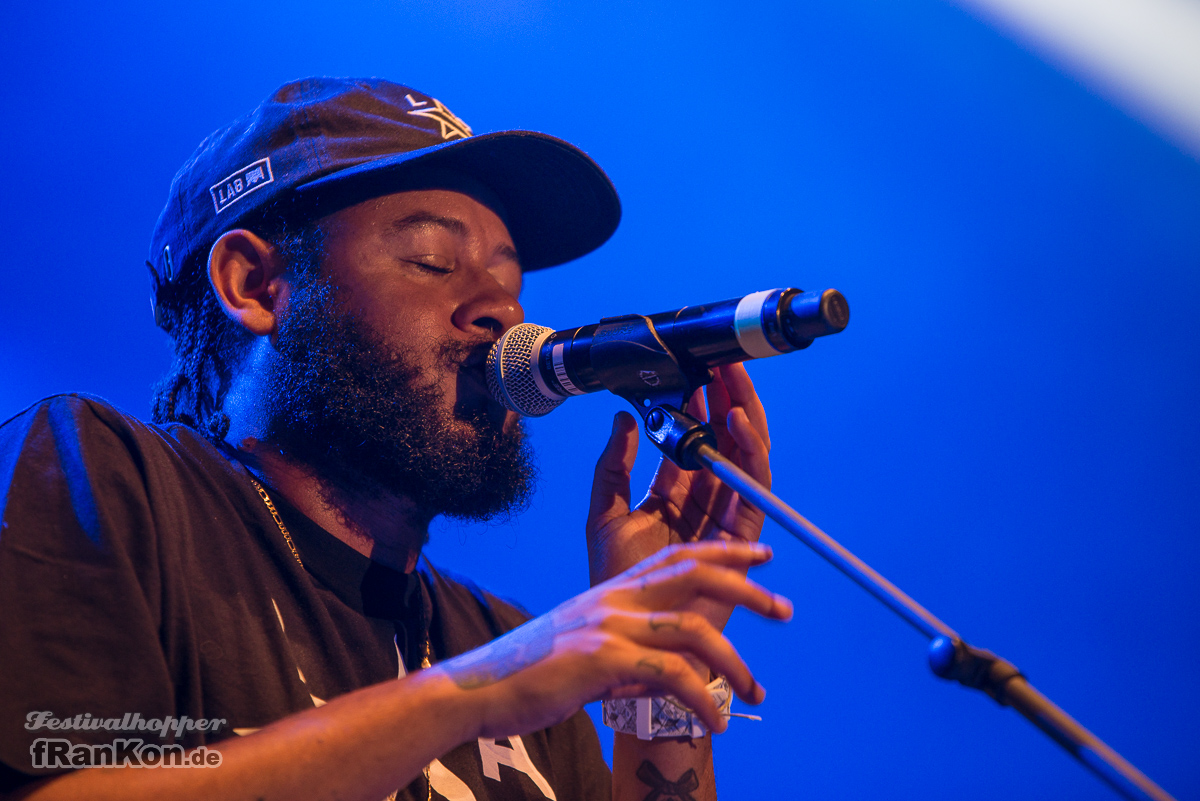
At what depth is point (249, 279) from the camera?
1.86 meters

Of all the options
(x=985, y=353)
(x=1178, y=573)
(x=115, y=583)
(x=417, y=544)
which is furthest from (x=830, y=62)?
(x=115, y=583)

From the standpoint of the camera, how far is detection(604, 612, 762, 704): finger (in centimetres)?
94

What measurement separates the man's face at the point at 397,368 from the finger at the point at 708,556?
76 cm

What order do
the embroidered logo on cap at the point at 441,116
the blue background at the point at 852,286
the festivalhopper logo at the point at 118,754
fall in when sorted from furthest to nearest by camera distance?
1. the blue background at the point at 852,286
2. the embroidered logo on cap at the point at 441,116
3. the festivalhopper logo at the point at 118,754

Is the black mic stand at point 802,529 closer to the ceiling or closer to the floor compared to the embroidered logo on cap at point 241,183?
closer to the floor

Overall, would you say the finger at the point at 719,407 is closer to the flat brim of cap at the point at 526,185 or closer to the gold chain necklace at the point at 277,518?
the flat brim of cap at the point at 526,185

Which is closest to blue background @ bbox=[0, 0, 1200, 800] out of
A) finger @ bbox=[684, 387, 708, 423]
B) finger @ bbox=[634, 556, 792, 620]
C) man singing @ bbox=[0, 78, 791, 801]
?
man singing @ bbox=[0, 78, 791, 801]

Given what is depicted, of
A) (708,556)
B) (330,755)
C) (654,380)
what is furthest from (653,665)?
(654,380)

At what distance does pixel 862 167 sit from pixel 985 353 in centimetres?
84

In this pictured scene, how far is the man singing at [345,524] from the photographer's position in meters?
0.94

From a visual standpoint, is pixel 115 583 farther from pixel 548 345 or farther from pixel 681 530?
pixel 681 530

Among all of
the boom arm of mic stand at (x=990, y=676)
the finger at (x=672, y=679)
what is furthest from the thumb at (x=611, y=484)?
the finger at (x=672, y=679)

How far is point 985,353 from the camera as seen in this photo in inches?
118

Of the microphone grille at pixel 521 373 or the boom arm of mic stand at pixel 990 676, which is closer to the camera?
the boom arm of mic stand at pixel 990 676
